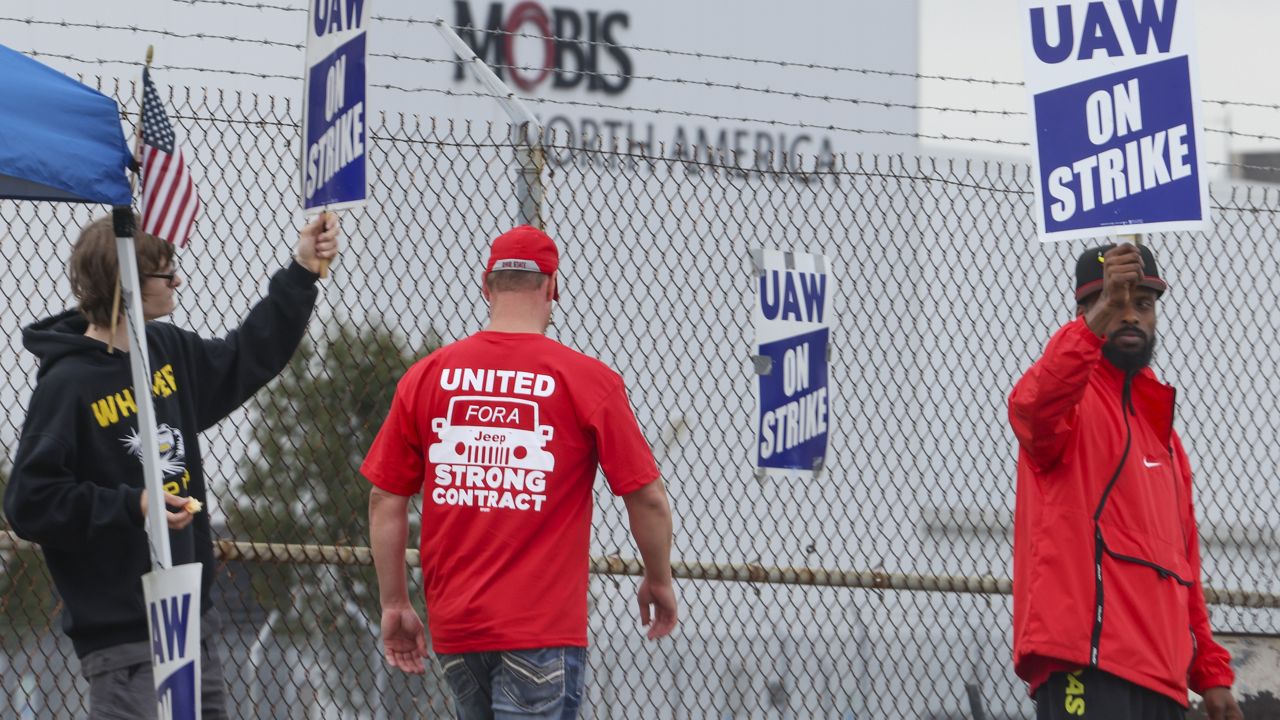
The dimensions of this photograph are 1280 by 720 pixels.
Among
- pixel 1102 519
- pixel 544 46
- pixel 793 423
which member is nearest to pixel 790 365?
pixel 793 423

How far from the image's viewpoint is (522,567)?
3.54 metres

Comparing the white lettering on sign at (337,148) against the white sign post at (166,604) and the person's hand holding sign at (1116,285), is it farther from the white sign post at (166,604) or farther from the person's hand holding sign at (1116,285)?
the person's hand holding sign at (1116,285)

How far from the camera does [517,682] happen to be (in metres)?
3.53

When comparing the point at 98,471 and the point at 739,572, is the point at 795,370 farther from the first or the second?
the point at 98,471

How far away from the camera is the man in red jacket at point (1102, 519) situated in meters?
3.58

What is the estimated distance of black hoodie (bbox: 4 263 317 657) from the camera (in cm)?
344

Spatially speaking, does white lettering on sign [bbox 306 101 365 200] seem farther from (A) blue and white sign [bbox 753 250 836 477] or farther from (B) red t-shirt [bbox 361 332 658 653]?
(A) blue and white sign [bbox 753 250 836 477]

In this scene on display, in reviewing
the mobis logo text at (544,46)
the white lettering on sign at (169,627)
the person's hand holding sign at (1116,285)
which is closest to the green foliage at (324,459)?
the white lettering on sign at (169,627)

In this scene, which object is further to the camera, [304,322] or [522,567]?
[304,322]

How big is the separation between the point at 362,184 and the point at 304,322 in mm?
412

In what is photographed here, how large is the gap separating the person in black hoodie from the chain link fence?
0.91m

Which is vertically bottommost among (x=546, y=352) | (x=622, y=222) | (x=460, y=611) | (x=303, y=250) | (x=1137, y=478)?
(x=460, y=611)

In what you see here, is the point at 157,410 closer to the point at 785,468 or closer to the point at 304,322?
the point at 304,322

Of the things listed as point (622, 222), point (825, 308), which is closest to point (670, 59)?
point (622, 222)
